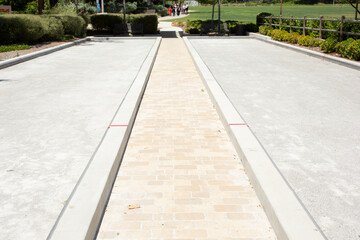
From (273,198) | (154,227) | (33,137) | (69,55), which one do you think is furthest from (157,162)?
(69,55)

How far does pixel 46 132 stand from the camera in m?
5.62

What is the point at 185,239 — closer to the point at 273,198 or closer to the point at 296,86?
the point at 273,198

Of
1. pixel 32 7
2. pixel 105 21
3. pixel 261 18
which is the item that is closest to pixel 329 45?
pixel 261 18

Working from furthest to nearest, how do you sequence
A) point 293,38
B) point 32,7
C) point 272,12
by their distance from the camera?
point 272,12 < point 32,7 < point 293,38

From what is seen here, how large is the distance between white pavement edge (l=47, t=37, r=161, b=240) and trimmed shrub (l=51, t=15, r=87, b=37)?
17948mm

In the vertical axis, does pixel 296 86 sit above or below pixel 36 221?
above

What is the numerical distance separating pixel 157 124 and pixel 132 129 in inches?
19.3

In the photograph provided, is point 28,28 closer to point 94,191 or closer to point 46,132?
point 46,132

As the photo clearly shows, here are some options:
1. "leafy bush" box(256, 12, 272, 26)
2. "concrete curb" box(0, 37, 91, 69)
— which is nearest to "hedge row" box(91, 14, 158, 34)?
"leafy bush" box(256, 12, 272, 26)

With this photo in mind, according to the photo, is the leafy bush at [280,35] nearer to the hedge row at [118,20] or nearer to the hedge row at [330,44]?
the hedge row at [330,44]

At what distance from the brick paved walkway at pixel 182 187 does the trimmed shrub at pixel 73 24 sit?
17.1 metres

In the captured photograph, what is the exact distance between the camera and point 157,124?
623cm

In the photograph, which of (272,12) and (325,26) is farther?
(272,12)

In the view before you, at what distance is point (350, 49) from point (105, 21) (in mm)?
19223
